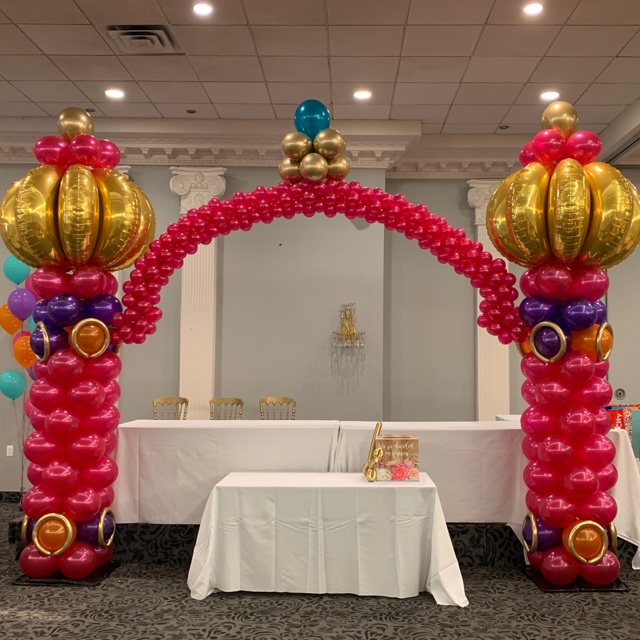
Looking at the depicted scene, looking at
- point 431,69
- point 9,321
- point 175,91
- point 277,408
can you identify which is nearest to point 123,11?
point 175,91

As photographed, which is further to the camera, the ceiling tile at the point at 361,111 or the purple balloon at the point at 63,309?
the ceiling tile at the point at 361,111

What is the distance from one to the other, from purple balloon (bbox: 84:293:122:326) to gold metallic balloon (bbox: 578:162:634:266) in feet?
9.12

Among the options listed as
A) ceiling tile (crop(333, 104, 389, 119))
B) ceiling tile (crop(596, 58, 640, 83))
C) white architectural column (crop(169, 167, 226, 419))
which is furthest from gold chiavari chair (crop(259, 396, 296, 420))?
ceiling tile (crop(596, 58, 640, 83))

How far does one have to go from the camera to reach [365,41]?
5.01 meters

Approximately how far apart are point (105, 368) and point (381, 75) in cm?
335

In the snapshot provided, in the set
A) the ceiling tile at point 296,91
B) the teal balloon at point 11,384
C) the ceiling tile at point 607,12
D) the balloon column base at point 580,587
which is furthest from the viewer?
the teal balloon at point 11,384

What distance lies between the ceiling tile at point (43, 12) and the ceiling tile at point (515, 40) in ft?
9.49

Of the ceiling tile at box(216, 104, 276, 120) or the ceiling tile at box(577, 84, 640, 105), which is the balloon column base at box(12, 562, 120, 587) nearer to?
the ceiling tile at box(216, 104, 276, 120)

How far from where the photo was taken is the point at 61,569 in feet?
12.6

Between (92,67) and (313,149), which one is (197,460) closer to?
(313,149)

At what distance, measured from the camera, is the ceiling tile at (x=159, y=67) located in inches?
210

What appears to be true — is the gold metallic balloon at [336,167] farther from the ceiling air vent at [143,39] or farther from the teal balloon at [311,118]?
the ceiling air vent at [143,39]

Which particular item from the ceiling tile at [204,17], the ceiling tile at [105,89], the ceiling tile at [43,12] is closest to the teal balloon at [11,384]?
the ceiling tile at [105,89]

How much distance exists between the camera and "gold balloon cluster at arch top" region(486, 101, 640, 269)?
11.8ft
